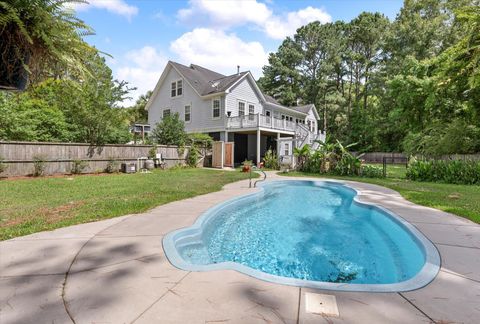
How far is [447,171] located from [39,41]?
15.1m

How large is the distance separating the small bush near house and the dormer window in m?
18.4

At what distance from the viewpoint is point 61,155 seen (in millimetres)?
12125

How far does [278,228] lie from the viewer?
6250mm

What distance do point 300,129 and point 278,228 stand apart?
1827 centimetres

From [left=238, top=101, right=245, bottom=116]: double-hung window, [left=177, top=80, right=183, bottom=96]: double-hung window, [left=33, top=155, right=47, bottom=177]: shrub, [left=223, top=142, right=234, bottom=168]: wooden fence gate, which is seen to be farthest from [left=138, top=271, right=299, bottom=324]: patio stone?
[left=177, top=80, right=183, bottom=96]: double-hung window

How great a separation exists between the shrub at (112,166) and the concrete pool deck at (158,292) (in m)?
10.9

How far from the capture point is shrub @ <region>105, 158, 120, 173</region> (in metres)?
13.8

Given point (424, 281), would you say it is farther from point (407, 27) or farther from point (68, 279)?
point (407, 27)

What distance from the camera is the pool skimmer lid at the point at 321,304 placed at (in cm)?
210

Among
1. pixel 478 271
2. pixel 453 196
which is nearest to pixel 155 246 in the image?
pixel 478 271

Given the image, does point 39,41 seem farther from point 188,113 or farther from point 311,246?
point 188,113

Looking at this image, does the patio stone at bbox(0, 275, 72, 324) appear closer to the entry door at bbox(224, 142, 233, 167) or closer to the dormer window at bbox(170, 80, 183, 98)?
the entry door at bbox(224, 142, 233, 167)

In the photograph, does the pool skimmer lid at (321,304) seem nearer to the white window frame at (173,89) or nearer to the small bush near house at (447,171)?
Answer: the small bush near house at (447,171)

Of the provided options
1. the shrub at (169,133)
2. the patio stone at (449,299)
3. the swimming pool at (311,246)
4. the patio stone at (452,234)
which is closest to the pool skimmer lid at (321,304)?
the swimming pool at (311,246)
